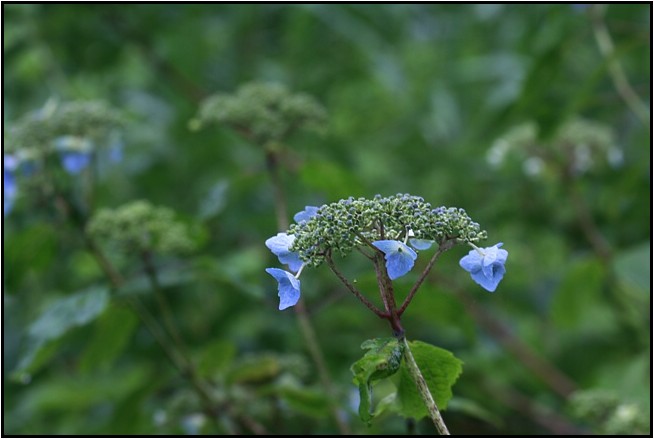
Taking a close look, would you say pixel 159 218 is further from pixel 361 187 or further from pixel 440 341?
pixel 440 341

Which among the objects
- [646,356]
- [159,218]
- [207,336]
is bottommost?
[207,336]

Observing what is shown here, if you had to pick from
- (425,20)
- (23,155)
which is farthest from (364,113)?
(23,155)

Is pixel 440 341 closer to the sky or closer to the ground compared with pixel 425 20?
closer to the ground

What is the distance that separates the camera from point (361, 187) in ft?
8.14

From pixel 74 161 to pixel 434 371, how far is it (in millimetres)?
1449

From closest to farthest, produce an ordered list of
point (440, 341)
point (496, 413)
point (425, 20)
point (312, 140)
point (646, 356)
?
point (646, 356), point (496, 413), point (440, 341), point (312, 140), point (425, 20)

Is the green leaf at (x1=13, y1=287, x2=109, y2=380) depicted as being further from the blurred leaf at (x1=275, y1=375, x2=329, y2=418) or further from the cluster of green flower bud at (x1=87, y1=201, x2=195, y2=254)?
the blurred leaf at (x1=275, y1=375, x2=329, y2=418)

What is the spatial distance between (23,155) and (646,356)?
214 cm

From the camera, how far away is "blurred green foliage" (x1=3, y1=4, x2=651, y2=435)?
94.0 inches

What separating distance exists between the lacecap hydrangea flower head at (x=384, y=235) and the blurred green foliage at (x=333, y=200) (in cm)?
91

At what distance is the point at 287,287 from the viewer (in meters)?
1.22

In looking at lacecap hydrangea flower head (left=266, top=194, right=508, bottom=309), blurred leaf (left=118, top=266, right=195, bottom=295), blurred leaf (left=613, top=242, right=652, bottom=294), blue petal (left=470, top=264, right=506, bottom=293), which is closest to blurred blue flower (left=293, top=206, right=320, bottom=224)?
lacecap hydrangea flower head (left=266, top=194, right=508, bottom=309)

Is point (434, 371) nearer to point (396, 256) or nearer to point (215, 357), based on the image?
point (396, 256)

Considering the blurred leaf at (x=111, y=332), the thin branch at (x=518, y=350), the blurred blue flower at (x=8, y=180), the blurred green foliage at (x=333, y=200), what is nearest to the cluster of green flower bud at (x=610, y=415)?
the blurred green foliage at (x=333, y=200)
